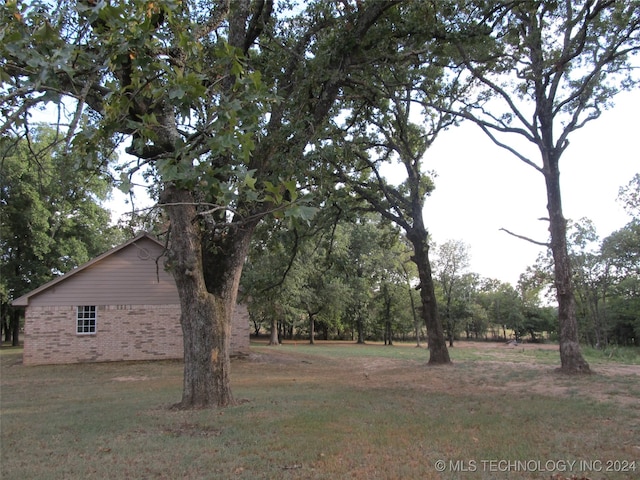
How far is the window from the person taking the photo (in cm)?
1922

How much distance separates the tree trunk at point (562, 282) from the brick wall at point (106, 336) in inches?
598

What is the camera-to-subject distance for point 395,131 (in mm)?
16750

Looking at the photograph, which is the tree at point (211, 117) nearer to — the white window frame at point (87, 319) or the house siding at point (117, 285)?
the house siding at point (117, 285)

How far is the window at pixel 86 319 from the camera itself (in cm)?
1922

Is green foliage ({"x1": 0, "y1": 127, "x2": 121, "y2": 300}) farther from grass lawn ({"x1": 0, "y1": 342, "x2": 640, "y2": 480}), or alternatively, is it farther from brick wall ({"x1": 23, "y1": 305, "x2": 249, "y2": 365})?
grass lawn ({"x1": 0, "y1": 342, "x2": 640, "y2": 480})

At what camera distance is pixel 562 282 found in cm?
1291

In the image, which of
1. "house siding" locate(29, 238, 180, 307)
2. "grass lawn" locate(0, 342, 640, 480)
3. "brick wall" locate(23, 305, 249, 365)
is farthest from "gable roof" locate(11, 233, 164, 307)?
"grass lawn" locate(0, 342, 640, 480)

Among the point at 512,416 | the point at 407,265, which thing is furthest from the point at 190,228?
the point at 407,265

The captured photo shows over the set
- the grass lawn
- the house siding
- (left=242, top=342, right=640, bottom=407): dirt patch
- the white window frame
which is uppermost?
the house siding

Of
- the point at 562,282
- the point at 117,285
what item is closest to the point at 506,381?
the point at 562,282

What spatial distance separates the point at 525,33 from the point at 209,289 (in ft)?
38.6

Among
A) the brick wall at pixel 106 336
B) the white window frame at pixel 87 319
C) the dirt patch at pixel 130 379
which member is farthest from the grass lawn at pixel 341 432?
the white window frame at pixel 87 319

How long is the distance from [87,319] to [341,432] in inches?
655

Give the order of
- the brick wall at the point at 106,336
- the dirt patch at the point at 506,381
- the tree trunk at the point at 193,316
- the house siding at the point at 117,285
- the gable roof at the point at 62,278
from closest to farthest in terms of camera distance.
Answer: the tree trunk at the point at 193,316, the dirt patch at the point at 506,381, the gable roof at the point at 62,278, the brick wall at the point at 106,336, the house siding at the point at 117,285
